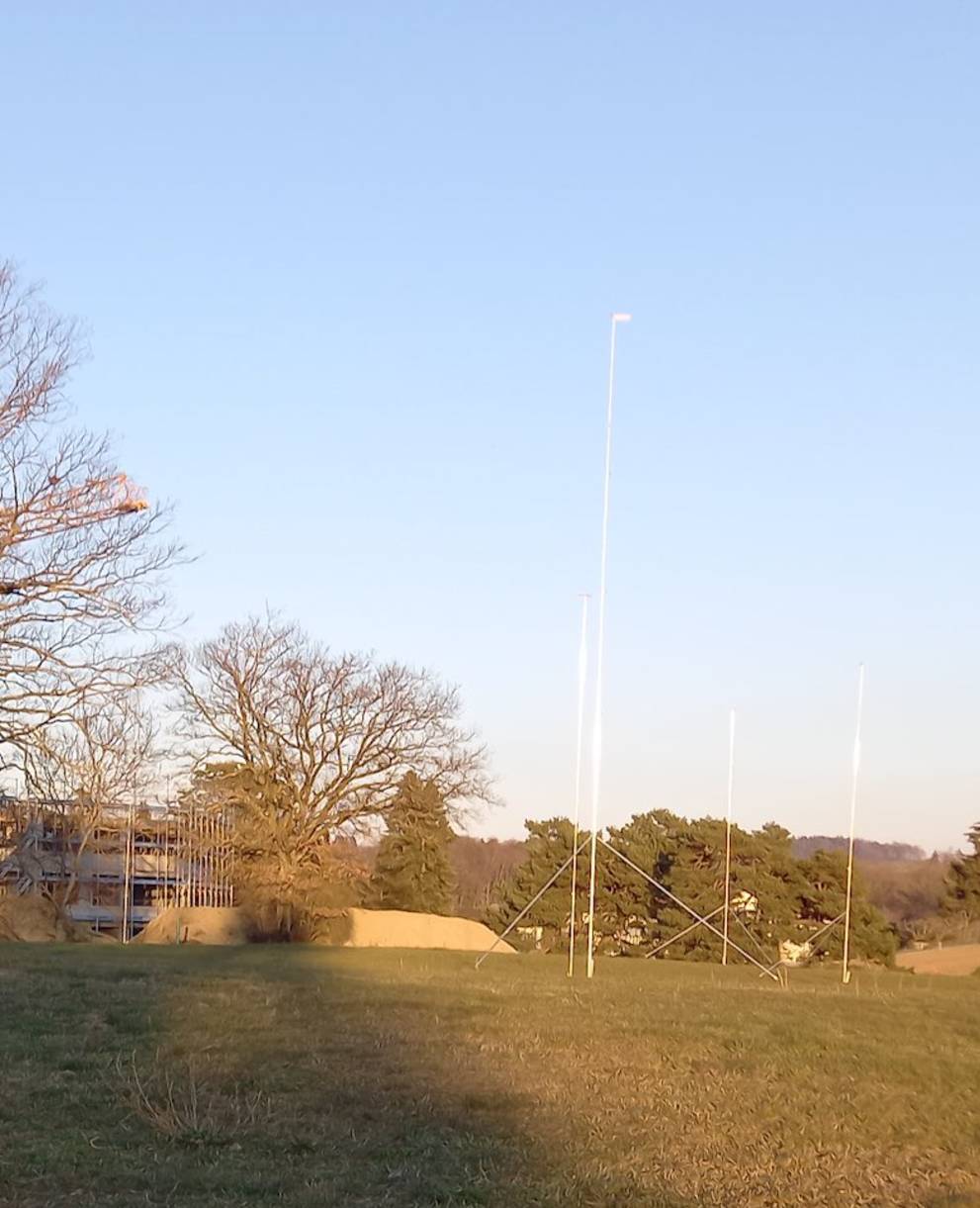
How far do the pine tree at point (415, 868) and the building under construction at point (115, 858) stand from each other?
5347 millimetres

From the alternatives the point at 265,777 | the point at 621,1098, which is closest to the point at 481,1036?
the point at 621,1098

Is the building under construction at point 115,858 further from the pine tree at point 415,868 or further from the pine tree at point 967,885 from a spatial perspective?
the pine tree at point 967,885

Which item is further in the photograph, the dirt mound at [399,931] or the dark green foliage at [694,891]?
the dark green foliage at [694,891]

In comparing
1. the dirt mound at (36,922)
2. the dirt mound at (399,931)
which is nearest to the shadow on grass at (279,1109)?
the dirt mound at (36,922)

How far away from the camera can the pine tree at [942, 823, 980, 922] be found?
1997 inches

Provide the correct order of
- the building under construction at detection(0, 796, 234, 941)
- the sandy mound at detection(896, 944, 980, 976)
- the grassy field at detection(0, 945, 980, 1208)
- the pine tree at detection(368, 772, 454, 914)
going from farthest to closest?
the pine tree at detection(368, 772, 454, 914)
the building under construction at detection(0, 796, 234, 941)
the sandy mound at detection(896, 944, 980, 976)
the grassy field at detection(0, 945, 980, 1208)

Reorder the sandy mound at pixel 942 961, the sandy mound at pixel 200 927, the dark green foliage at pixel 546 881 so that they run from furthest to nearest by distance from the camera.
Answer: the dark green foliage at pixel 546 881 → the sandy mound at pixel 200 927 → the sandy mound at pixel 942 961

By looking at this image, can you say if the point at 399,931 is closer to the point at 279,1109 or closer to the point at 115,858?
the point at 115,858

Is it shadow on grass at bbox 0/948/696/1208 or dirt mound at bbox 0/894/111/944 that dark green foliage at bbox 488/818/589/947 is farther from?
shadow on grass at bbox 0/948/696/1208

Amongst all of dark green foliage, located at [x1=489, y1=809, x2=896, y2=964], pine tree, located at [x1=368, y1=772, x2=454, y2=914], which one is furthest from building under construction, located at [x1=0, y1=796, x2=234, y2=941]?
dark green foliage, located at [x1=489, y1=809, x2=896, y2=964]

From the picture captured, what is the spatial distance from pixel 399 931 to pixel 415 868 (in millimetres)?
11356

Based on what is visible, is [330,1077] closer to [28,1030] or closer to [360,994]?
[28,1030]

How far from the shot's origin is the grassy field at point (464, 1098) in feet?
20.6

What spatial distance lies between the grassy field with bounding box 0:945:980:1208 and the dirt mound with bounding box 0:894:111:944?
17.3 m
